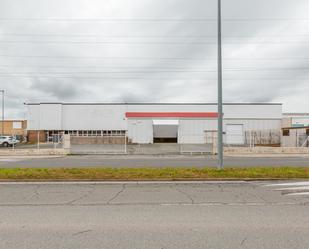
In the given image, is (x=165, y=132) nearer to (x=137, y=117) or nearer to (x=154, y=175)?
(x=137, y=117)

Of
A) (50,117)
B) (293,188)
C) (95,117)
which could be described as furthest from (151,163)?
(50,117)

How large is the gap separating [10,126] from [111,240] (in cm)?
6377

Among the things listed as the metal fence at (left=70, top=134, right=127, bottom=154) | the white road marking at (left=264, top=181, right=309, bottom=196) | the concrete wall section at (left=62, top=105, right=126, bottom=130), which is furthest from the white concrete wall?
the white road marking at (left=264, top=181, right=309, bottom=196)

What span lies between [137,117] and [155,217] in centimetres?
3938

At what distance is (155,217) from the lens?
5688 mm

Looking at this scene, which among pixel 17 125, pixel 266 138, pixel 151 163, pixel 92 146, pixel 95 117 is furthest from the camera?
pixel 17 125

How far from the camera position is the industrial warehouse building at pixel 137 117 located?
44219 millimetres

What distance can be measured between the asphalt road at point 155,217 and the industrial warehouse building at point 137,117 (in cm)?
3502

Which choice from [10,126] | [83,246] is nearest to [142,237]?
[83,246]

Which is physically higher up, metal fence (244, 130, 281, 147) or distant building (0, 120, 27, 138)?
distant building (0, 120, 27, 138)

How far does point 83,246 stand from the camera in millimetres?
4117

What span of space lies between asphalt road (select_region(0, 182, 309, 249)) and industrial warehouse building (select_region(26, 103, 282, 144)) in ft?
115

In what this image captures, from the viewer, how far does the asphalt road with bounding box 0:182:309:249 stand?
170 inches

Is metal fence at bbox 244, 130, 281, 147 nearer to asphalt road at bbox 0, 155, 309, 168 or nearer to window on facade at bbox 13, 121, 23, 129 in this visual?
asphalt road at bbox 0, 155, 309, 168
